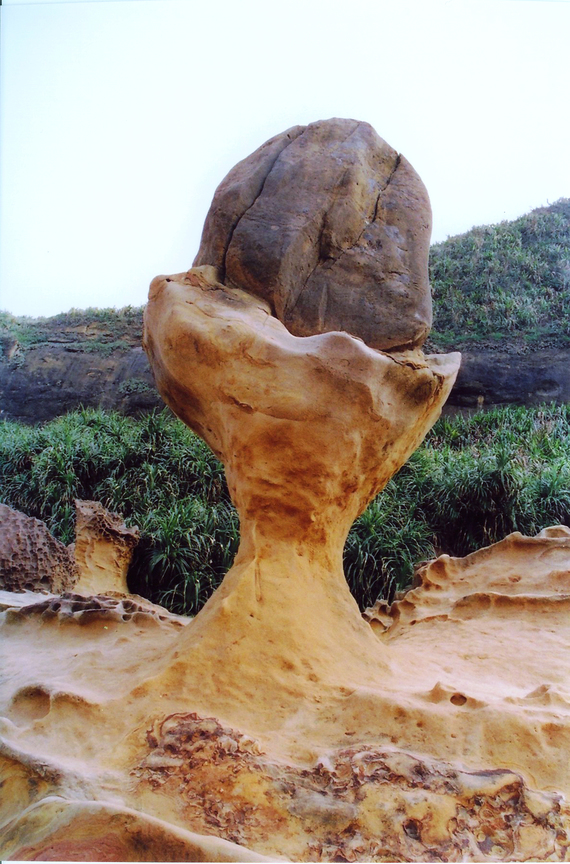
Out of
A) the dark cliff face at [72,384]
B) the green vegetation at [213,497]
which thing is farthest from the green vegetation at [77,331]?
the green vegetation at [213,497]

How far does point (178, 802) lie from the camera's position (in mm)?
1667

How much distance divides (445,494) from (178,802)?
580cm

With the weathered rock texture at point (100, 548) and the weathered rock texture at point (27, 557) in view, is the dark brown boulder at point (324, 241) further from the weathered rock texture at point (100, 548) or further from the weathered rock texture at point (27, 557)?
the weathered rock texture at point (100, 548)

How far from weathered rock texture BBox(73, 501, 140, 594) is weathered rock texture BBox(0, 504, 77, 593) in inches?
20.3

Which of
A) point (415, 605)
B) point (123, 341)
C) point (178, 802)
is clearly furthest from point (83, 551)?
point (123, 341)

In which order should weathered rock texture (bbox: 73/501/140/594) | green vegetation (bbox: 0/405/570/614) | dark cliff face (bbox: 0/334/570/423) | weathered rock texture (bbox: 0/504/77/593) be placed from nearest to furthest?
weathered rock texture (bbox: 0/504/77/593) → weathered rock texture (bbox: 73/501/140/594) → green vegetation (bbox: 0/405/570/614) → dark cliff face (bbox: 0/334/570/423)

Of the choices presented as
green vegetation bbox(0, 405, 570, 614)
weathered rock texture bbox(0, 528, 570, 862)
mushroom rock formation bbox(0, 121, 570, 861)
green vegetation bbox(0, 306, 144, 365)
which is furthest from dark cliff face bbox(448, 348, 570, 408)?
weathered rock texture bbox(0, 528, 570, 862)

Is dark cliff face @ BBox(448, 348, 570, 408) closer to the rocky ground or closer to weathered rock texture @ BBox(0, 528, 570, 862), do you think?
the rocky ground

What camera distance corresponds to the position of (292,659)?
2.15 meters

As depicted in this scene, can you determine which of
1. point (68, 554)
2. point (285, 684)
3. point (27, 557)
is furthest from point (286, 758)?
point (68, 554)

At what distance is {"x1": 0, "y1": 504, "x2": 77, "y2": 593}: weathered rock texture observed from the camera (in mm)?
4406

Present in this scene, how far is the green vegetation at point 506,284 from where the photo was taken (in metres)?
11.9

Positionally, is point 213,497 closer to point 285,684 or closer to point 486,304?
point 285,684

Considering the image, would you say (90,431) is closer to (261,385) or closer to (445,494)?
(445,494)
